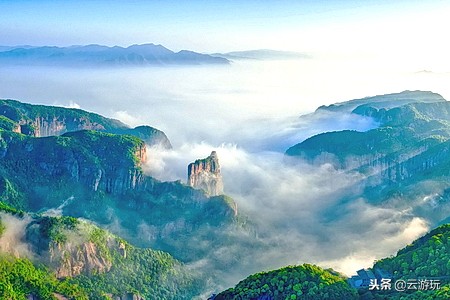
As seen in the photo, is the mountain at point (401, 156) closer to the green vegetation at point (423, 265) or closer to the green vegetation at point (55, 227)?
the green vegetation at point (423, 265)

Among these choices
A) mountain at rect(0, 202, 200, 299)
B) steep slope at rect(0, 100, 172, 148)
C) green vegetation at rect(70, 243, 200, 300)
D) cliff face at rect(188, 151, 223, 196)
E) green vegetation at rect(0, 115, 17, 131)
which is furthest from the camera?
steep slope at rect(0, 100, 172, 148)

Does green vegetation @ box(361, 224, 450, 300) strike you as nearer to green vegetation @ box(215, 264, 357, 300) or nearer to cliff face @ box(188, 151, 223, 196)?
green vegetation @ box(215, 264, 357, 300)

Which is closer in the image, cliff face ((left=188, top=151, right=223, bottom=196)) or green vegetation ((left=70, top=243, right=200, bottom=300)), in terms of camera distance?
green vegetation ((left=70, top=243, right=200, bottom=300))

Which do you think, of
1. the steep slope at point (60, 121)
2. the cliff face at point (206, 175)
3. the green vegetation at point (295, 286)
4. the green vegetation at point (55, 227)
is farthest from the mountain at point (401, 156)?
the green vegetation at point (295, 286)

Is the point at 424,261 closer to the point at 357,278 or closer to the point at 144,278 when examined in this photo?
the point at 357,278

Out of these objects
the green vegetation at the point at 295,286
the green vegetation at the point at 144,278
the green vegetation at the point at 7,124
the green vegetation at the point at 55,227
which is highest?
the green vegetation at the point at 7,124

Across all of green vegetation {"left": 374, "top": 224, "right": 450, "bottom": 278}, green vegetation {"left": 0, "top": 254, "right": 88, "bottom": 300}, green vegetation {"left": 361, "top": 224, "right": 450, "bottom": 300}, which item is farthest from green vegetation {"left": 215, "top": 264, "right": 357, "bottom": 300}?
green vegetation {"left": 0, "top": 254, "right": 88, "bottom": 300}
